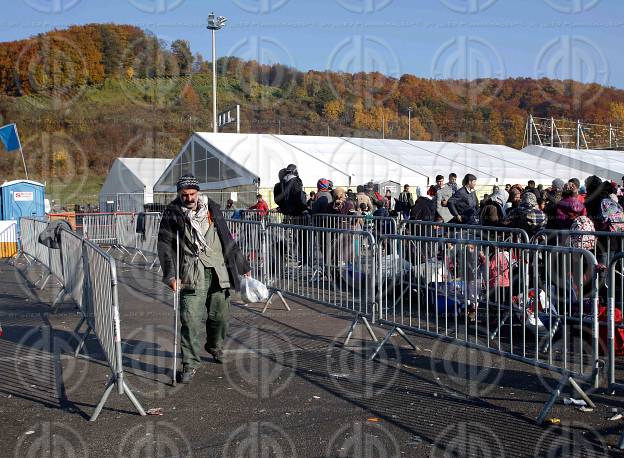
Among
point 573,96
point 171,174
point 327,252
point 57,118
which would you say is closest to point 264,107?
point 57,118

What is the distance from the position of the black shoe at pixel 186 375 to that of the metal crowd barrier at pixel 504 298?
221 centimetres

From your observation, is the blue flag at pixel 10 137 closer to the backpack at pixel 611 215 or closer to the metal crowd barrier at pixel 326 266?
the metal crowd barrier at pixel 326 266

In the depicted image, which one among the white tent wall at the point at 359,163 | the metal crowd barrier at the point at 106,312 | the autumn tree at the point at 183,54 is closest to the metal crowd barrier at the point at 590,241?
the metal crowd barrier at the point at 106,312

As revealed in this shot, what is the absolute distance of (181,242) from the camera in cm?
658

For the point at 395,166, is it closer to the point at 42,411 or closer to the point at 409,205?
the point at 409,205

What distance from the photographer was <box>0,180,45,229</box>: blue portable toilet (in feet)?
75.2

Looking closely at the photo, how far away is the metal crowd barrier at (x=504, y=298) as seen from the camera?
555cm

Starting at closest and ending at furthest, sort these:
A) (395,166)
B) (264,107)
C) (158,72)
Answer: (395,166), (264,107), (158,72)

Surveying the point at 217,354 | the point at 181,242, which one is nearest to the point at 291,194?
the point at 217,354

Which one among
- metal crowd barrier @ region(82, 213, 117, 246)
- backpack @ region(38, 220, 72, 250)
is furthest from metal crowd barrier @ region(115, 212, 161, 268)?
backpack @ region(38, 220, 72, 250)

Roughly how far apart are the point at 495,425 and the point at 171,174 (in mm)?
29313

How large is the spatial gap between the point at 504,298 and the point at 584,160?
29282 mm

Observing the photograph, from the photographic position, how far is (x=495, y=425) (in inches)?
199

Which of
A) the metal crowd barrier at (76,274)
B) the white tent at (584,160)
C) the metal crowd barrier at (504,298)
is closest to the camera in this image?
the metal crowd barrier at (504,298)
